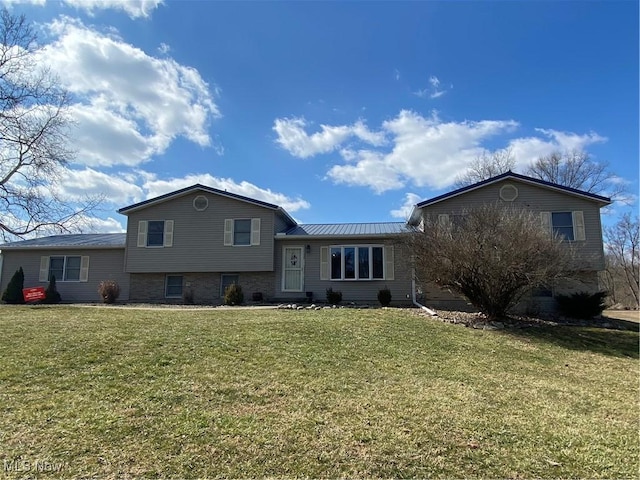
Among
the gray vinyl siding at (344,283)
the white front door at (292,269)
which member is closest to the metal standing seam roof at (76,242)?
the white front door at (292,269)

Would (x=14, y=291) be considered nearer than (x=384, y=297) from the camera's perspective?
No

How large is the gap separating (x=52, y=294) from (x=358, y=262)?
50.0ft

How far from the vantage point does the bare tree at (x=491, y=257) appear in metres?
12.1

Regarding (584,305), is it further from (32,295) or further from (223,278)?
(32,295)

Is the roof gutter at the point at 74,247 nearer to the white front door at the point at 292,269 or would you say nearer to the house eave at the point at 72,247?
the house eave at the point at 72,247

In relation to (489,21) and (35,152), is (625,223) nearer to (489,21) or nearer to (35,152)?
(489,21)

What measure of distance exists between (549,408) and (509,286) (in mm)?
7515

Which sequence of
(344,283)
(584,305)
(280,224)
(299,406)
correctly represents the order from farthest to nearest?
(280,224) < (344,283) < (584,305) < (299,406)

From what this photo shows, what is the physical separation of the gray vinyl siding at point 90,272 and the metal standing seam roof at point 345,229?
29.7 ft

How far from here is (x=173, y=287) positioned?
2036 cm

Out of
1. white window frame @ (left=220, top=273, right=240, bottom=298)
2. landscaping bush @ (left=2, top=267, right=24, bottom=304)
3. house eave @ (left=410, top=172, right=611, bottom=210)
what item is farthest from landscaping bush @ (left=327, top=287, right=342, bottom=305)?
landscaping bush @ (left=2, top=267, right=24, bottom=304)

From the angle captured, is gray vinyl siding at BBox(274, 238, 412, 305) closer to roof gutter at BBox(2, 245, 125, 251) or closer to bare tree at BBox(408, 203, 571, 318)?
bare tree at BBox(408, 203, 571, 318)

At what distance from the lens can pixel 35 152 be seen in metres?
19.6

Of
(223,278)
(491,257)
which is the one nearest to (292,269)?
(223,278)
